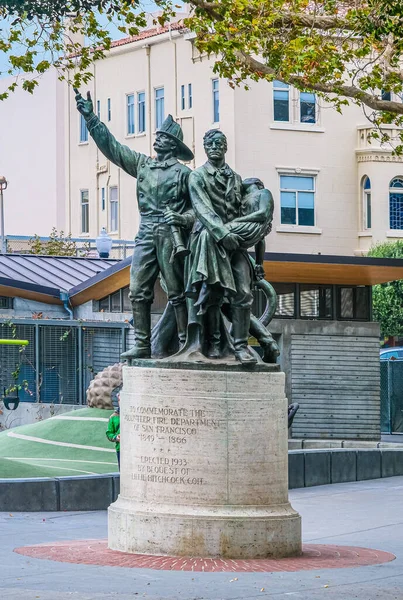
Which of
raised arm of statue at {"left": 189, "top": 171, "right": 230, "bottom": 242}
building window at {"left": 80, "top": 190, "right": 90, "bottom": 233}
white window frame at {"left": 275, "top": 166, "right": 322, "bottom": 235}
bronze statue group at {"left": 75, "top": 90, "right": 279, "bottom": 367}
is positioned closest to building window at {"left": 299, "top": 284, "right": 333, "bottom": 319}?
bronze statue group at {"left": 75, "top": 90, "right": 279, "bottom": 367}

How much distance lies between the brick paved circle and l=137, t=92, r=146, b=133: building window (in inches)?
1942

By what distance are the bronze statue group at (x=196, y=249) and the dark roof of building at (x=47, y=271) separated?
706 inches

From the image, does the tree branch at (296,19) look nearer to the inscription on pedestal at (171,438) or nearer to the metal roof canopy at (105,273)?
the metal roof canopy at (105,273)

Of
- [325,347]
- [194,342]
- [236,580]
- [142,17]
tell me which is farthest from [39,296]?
[236,580]

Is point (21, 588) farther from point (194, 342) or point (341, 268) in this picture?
point (341, 268)

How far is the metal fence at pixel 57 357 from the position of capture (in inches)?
1222

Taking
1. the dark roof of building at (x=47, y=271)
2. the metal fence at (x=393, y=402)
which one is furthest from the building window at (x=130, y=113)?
the metal fence at (x=393, y=402)

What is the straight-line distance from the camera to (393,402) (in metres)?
34.8

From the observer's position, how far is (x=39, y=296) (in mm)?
32781

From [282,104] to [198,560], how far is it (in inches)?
1759

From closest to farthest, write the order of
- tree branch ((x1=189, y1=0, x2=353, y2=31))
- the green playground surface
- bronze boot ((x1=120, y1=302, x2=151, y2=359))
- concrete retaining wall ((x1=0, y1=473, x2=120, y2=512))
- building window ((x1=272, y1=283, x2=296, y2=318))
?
bronze boot ((x1=120, y1=302, x2=151, y2=359)) < concrete retaining wall ((x1=0, y1=473, x2=120, y2=512)) < tree branch ((x1=189, y1=0, x2=353, y2=31)) < the green playground surface < building window ((x1=272, y1=283, x2=296, y2=318))

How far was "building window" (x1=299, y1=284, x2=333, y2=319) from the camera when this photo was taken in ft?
101

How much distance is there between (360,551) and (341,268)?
1568 cm

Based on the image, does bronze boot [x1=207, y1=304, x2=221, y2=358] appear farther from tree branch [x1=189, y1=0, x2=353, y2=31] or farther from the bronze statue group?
tree branch [x1=189, y1=0, x2=353, y2=31]
